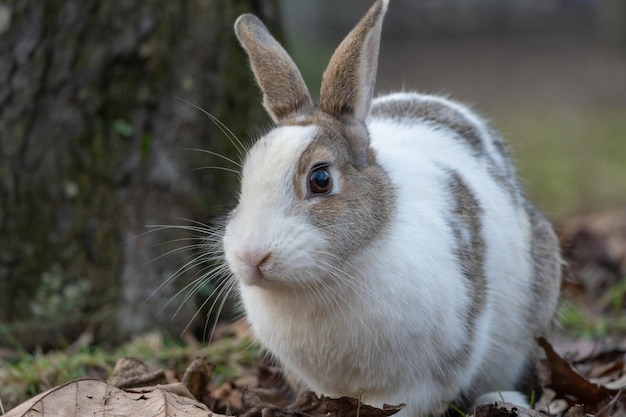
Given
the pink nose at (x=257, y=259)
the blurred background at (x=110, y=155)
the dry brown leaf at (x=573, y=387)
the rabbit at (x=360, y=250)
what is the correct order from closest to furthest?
the pink nose at (x=257, y=259) → the rabbit at (x=360, y=250) → the dry brown leaf at (x=573, y=387) → the blurred background at (x=110, y=155)

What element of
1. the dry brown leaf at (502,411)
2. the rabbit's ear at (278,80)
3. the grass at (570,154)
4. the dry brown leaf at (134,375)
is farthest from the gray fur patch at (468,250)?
the grass at (570,154)

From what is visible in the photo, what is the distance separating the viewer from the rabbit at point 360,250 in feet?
11.2

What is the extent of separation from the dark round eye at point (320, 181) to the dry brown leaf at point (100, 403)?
0.89 m

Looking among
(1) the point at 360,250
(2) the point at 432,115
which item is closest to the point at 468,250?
(1) the point at 360,250

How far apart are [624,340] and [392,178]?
2075 mm

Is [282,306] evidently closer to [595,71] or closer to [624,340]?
[624,340]

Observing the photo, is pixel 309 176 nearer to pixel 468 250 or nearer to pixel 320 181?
pixel 320 181

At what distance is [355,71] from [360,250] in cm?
71

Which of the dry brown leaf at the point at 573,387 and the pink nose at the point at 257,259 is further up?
the pink nose at the point at 257,259

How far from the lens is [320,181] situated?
11.5ft

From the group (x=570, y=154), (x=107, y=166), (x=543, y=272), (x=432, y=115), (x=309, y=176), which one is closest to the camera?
(x=309, y=176)

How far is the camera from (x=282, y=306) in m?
3.64

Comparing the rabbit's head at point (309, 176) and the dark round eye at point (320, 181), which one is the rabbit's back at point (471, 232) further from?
the dark round eye at point (320, 181)

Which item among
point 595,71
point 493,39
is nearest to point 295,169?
point 595,71
